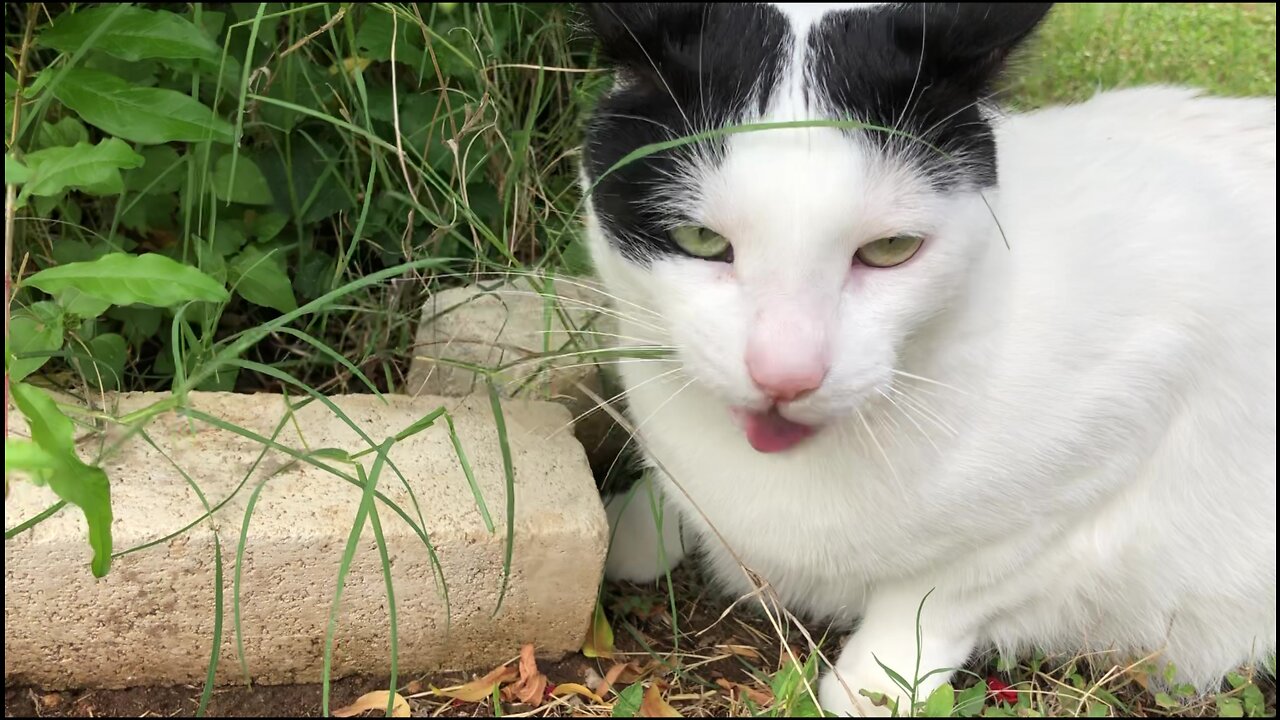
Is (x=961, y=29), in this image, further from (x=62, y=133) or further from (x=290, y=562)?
(x=62, y=133)

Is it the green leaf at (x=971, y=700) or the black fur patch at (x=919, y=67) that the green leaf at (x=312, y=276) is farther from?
the green leaf at (x=971, y=700)

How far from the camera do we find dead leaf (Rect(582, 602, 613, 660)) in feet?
5.71

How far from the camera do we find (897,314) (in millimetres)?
1215

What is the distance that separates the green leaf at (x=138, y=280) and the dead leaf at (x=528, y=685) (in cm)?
78

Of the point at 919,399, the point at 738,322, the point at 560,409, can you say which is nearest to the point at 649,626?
the point at 560,409

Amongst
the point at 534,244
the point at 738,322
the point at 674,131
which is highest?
the point at 674,131

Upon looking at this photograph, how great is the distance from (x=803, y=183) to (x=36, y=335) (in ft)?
3.67

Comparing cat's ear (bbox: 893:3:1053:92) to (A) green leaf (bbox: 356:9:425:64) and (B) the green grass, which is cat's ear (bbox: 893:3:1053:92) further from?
(B) the green grass

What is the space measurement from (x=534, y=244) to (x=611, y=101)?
35.0 inches

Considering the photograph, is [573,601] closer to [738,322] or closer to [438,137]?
[738,322]

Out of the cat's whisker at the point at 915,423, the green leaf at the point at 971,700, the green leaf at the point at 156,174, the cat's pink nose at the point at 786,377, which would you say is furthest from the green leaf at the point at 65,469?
the green leaf at the point at 971,700

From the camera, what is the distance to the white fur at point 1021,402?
1.21m

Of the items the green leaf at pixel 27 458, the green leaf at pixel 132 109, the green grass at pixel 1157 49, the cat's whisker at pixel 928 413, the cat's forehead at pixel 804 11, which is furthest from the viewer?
the green grass at pixel 1157 49

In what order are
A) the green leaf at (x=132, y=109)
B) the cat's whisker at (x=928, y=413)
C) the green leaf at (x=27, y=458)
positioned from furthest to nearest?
1. the green leaf at (x=132, y=109)
2. the cat's whisker at (x=928, y=413)
3. the green leaf at (x=27, y=458)
